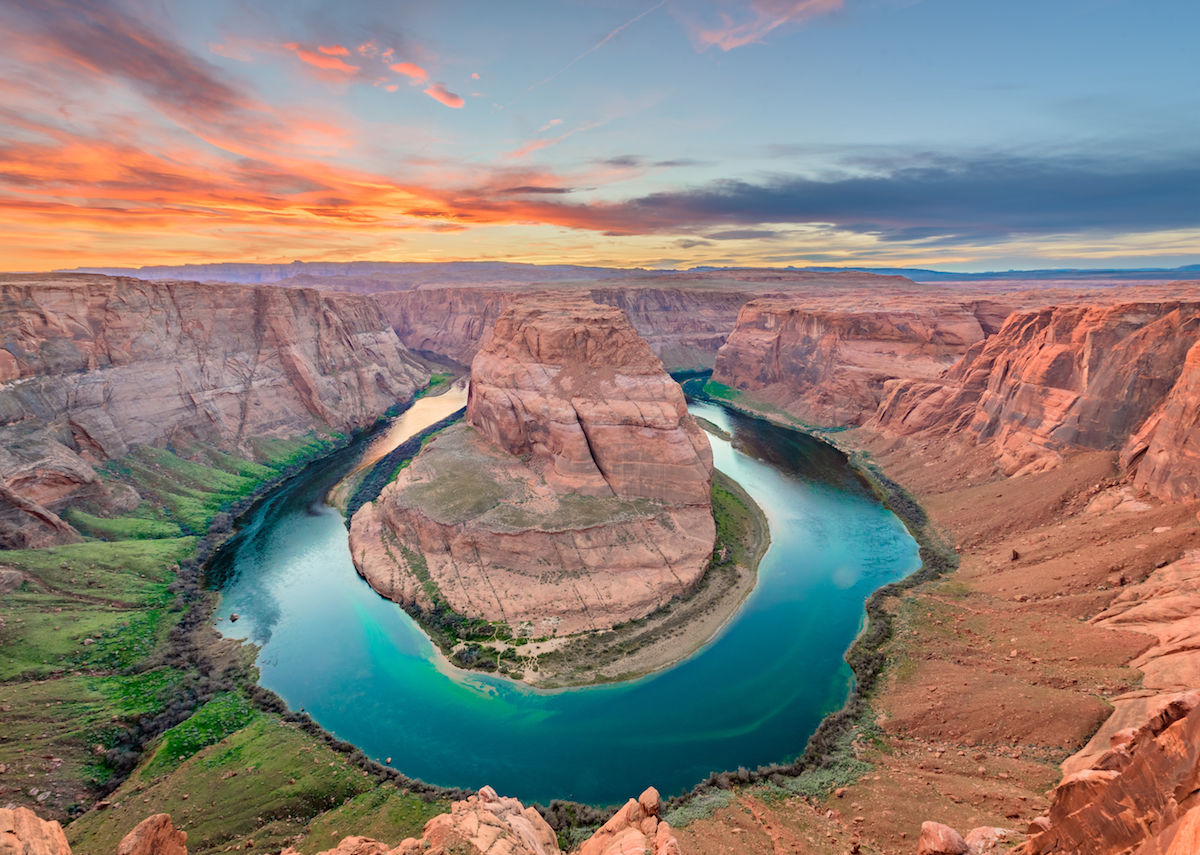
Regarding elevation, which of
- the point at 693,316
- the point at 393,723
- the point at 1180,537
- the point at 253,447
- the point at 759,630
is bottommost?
the point at 393,723

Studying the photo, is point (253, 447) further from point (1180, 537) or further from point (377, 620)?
point (1180, 537)

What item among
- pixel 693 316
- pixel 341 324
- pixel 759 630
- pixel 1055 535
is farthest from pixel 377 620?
pixel 693 316

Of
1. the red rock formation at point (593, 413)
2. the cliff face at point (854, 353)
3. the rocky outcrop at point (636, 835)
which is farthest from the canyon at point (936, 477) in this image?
the rocky outcrop at point (636, 835)

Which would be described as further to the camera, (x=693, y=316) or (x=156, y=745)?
(x=693, y=316)

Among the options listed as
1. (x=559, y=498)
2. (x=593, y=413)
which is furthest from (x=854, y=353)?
(x=559, y=498)

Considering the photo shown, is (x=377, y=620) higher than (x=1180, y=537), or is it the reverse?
(x=1180, y=537)

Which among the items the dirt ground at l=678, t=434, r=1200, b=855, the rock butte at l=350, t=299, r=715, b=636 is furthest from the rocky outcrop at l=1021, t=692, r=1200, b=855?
the rock butte at l=350, t=299, r=715, b=636

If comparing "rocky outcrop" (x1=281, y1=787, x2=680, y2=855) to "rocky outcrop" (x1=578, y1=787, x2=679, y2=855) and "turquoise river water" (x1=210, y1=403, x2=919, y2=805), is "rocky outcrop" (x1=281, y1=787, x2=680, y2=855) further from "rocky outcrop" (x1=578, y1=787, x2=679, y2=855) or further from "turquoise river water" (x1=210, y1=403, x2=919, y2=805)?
"turquoise river water" (x1=210, y1=403, x2=919, y2=805)
